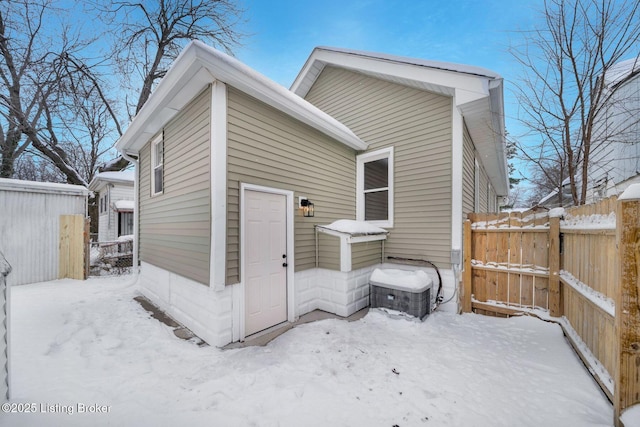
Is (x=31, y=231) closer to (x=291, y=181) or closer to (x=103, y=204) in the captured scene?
(x=291, y=181)

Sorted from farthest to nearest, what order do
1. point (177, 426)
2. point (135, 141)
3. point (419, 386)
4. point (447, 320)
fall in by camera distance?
point (135, 141) < point (447, 320) < point (419, 386) < point (177, 426)

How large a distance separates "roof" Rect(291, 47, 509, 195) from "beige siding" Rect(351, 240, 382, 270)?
10.3 feet

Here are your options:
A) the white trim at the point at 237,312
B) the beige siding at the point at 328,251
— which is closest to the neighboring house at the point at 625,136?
the beige siding at the point at 328,251

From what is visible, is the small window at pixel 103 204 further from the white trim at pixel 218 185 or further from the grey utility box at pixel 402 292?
the grey utility box at pixel 402 292

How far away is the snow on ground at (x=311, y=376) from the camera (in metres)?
2.01

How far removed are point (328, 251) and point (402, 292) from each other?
1490 millimetres

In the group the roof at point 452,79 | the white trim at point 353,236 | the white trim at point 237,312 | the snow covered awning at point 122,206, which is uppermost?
the roof at point 452,79

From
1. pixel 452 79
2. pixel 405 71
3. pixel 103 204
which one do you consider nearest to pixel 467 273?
pixel 452 79

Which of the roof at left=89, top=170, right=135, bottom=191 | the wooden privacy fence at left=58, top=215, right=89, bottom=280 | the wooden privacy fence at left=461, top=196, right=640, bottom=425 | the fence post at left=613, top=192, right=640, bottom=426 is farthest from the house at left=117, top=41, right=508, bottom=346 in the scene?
the roof at left=89, top=170, right=135, bottom=191

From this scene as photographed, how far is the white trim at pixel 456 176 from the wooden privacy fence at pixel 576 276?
0.17 meters

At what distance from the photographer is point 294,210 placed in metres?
4.41

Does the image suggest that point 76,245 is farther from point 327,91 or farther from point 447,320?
point 447,320

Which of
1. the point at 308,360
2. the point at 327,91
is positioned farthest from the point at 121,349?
the point at 327,91

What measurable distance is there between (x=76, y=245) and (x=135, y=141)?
13.0 feet
